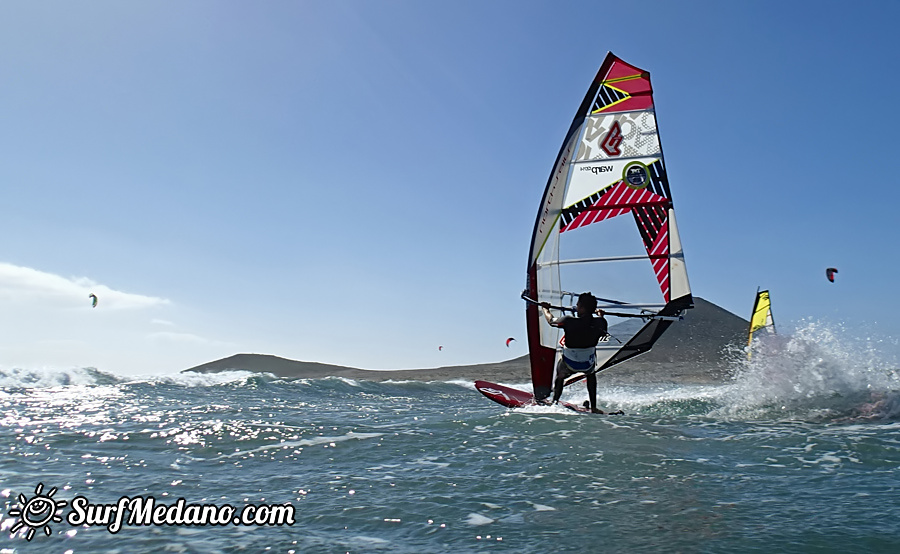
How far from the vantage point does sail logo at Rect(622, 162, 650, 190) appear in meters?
8.12

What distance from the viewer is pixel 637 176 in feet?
26.7

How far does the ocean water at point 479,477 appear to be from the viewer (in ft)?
9.09

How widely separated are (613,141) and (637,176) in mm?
655

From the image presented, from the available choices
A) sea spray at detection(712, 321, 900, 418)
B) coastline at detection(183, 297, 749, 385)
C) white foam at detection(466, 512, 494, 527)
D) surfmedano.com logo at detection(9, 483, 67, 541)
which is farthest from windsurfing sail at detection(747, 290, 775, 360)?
surfmedano.com logo at detection(9, 483, 67, 541)

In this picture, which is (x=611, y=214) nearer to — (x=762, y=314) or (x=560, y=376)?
(x=560, y=376)

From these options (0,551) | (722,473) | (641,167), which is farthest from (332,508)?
(641,167)

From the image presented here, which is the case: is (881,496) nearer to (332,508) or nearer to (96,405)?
(332,508)

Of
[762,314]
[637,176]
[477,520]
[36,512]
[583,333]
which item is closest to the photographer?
[477,520]

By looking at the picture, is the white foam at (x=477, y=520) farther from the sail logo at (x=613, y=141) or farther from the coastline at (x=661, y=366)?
the coastline at (x=661, y=366)

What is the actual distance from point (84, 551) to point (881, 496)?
440 cm

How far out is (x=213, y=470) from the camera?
4.36 meters

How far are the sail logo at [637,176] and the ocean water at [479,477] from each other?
3.30 metres

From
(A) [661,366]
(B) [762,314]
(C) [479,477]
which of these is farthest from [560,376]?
(A) [661,366]

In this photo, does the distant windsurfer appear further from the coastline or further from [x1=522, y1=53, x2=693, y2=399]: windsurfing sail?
the coastline
